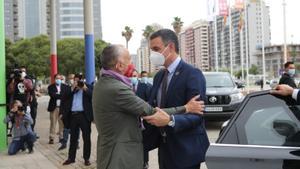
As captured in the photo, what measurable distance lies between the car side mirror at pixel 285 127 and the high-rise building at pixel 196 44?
76717 millimetres

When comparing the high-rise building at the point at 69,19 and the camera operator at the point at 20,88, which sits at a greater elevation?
the high-rise building at the point at 69,19

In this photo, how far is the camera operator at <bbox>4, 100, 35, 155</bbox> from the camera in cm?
1058

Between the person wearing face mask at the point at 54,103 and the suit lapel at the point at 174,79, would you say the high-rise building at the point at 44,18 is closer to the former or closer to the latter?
the person wearing face mask at the point at 54,103

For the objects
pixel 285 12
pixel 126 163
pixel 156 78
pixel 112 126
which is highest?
pixel 285 12

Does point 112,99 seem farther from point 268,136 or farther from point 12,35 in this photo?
point 12,35

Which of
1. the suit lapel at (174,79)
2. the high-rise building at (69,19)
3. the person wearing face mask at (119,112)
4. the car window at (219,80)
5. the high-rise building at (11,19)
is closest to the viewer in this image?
the person wearing face mask at (119,112)

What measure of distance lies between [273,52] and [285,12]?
256 ft

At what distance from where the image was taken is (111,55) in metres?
3.56

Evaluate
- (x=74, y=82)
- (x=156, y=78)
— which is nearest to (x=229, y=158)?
(x=156, y=78)

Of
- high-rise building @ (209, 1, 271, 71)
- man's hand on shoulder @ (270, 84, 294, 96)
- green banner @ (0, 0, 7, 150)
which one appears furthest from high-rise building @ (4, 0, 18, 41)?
man's hand on shoulder @ (270, 84, 294, 96)

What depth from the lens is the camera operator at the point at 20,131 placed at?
10578 mm

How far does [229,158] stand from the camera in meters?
3.24

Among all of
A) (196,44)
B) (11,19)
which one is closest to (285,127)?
(196,44)

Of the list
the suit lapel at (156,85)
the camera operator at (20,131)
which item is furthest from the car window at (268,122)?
→ the camera operator at (20,131)
